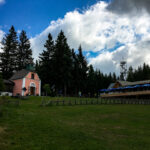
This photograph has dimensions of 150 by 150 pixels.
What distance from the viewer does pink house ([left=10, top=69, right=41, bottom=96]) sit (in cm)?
3549

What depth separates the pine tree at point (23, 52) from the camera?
169 ft

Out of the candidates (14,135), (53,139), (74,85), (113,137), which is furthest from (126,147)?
(74,85)

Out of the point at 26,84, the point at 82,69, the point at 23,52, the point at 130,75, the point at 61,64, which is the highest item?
the point at 23,52

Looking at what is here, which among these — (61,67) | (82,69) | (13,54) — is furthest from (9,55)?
(82,69)

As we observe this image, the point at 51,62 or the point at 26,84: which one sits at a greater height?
the point at 51,62

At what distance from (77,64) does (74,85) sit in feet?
25.7

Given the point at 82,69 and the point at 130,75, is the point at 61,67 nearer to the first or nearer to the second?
the point at 82,69

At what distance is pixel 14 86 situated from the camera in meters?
37.1

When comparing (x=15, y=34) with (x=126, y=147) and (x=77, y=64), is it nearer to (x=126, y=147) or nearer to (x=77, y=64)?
(x=77, y=64)

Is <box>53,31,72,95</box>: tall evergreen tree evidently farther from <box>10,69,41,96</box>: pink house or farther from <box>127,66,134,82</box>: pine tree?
<box>127,66,134,82</box>: pine tree

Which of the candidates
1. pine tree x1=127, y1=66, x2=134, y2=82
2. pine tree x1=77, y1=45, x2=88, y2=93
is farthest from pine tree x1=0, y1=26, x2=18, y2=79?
pine tree x1=127, y1=66, x2=134, y2=82

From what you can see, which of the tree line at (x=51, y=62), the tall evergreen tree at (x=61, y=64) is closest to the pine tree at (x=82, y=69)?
the tree line at (x=51, y=62)

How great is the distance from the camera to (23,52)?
53.2 m

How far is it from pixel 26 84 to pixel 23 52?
21.2 m
